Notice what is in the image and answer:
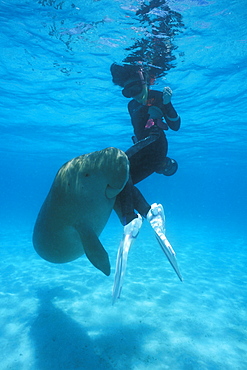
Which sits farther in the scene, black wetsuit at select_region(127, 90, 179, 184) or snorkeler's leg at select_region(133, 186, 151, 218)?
black wetsuit at select_region(127, 90, 179, 184)

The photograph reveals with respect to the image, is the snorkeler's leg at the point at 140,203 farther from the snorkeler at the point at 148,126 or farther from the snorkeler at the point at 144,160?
the snorkeler at the point at 148,126

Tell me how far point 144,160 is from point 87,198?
1.81 metres

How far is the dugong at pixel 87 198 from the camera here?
3098 mm

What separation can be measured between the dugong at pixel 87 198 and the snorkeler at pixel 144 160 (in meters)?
0.41

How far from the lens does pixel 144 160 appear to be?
4.69 metres

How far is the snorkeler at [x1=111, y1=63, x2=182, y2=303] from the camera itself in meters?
3.70

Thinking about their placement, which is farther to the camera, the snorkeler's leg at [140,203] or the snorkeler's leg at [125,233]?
the snorkeler's leg at [140,203]

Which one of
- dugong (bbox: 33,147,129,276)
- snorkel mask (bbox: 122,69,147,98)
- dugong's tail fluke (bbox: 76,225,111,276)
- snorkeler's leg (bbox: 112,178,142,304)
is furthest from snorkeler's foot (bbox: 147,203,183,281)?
snorkel mask (bbox: 122,69,147,98)

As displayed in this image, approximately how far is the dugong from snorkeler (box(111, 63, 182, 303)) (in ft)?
1.33

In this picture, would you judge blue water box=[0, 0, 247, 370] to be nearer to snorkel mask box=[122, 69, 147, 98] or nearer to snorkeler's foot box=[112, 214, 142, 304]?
snorkeler's foot box=[112, 214, 142, 304]

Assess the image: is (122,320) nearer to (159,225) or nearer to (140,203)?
(159,225)

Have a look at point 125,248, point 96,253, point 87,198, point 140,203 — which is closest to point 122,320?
point 125,248

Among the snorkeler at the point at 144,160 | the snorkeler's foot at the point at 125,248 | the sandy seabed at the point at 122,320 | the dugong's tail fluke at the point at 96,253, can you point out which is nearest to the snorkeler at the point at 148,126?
the snorkeler at the point at 144,160

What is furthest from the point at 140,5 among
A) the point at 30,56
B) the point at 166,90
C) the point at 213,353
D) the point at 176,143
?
the point at 176,143
